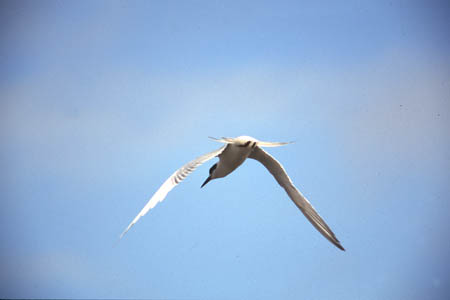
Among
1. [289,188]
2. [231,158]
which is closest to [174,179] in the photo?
[231,158]

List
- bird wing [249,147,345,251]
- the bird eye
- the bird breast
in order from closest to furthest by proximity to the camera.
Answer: the bird breast < bird wing [249,147,345,251] < the bird eye

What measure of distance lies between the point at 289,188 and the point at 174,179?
1.47 m

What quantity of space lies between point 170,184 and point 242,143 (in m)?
0.85

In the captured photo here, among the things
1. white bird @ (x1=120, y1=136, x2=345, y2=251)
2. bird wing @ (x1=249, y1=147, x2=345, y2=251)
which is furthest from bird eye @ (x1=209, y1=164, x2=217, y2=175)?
bird wing @ (x1=249, y1=147, x2=345, y2=251)

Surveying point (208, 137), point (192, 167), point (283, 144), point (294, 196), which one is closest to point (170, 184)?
point (192, 167)

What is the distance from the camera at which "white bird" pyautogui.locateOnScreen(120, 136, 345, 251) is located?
4.60 metres

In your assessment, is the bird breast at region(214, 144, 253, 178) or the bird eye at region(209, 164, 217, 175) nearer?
the bird breast at region(214, 144, 253, 178)

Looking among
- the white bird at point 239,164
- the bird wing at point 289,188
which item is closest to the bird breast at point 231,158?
the white bird at point 239,164

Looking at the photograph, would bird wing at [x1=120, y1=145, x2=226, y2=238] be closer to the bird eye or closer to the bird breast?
the bird breast

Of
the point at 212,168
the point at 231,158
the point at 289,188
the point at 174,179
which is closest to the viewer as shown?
the point at 174,179

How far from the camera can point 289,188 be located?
215 inches

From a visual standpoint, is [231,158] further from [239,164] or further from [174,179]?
[174,179]

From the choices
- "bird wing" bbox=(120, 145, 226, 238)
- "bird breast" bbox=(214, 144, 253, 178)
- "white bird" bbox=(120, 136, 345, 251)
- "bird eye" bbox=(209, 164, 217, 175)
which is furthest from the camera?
"bird eye" bbox=(209, 164, 217, 175)

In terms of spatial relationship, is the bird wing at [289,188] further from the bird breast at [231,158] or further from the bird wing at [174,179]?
the bird wing at [174,179]
